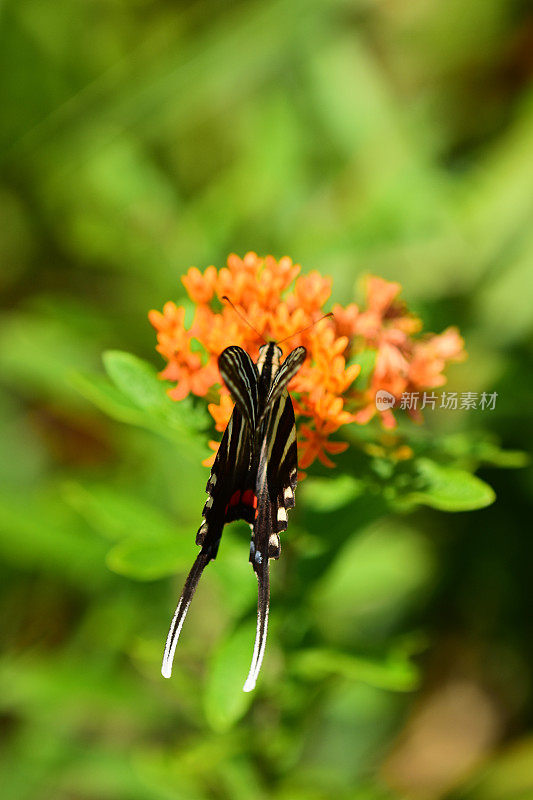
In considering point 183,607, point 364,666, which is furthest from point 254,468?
point 364,666

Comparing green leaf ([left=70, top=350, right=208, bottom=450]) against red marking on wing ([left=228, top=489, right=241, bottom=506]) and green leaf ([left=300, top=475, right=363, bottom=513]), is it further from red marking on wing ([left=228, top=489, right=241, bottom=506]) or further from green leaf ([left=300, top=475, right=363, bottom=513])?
green leaf ([left=300, top=475, right=363, bottom=513])

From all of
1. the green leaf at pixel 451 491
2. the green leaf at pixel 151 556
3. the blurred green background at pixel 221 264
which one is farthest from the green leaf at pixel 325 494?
the green leaf at pixel 151 556

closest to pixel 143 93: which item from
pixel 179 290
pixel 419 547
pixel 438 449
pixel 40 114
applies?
pixel 40 114

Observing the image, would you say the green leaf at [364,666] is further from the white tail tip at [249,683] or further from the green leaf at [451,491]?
the green leaf at [451,491]

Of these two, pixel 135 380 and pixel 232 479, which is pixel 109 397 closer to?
pixel 135 380

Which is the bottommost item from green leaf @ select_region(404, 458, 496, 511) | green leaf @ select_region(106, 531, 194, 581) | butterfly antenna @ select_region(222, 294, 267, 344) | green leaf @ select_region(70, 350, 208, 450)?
green leaf @ select_region(106, 531, 194, 581)

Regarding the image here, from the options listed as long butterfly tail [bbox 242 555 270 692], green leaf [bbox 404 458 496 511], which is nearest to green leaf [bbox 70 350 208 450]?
long butterfly tail [bbox 242 555 270 692]
